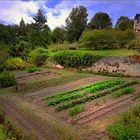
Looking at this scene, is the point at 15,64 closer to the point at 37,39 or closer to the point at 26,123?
the point at 37,39

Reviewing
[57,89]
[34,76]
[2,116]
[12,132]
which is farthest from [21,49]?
[12,132]

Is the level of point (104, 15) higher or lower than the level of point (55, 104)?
higher

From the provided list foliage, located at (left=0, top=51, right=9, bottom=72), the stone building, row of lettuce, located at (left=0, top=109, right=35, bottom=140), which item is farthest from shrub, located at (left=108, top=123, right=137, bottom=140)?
the stone building

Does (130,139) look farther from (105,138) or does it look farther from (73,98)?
(73,98)

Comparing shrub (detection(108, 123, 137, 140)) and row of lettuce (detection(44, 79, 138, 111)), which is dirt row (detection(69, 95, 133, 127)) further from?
shrub (detection(108, 123, 137, 140))

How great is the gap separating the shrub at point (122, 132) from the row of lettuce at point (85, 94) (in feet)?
12.7

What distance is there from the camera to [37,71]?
83.4 ft

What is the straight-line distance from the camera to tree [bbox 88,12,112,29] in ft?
163

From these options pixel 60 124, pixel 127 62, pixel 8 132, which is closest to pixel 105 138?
pixel 60 124

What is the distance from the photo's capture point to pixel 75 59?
24484 mm

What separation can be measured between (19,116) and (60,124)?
7.41ft

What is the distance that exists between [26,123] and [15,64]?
16.8 m

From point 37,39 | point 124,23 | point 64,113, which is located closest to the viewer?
point 64,113

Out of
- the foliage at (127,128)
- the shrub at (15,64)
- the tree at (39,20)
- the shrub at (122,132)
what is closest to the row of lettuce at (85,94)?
the foliage at (127,128)
